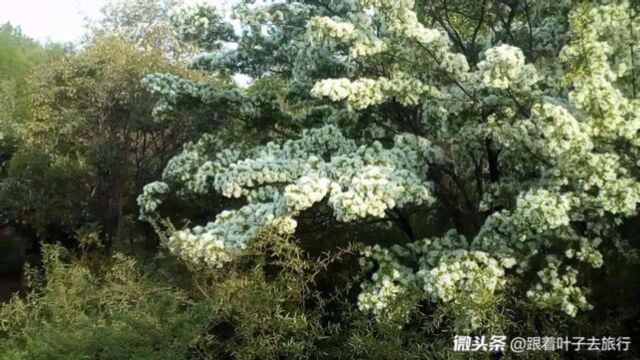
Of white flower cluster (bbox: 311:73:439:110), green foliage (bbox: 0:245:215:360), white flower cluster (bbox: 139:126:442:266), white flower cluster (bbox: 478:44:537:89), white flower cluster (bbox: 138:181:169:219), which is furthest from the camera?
white flower cluster (bbox: 138:181:169:219)

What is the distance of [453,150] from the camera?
6.85 m

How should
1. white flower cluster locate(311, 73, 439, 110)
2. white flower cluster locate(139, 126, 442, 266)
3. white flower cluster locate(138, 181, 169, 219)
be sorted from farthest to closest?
white flower cluster locate(138, 181, 169, 219) < white flower cluster locate(311, 73, 439, 110) < white flower cluster locate(139, 126, 442, 266)

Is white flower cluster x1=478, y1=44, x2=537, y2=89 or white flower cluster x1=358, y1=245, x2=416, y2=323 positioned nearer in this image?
white flower cluster x1=478, y1=44, x2=537, y2=89

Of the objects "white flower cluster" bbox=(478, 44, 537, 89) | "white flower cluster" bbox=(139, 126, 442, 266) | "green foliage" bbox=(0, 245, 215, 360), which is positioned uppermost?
"white flower cluster" bbox=(478, 44, 537, 89)

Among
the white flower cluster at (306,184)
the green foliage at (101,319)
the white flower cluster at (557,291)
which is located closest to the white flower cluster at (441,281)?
the white flower cluster at (557,291)

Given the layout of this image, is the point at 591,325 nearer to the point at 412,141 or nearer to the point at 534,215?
the point at 534,215

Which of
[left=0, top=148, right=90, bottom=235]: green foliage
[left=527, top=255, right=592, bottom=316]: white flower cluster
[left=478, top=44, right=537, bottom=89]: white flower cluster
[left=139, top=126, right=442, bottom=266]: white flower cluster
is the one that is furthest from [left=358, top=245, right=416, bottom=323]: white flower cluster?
[left=0, top=148, right=90, bottom=235]: green foliage

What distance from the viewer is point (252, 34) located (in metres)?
8.14

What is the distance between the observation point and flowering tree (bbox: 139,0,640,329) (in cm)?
493

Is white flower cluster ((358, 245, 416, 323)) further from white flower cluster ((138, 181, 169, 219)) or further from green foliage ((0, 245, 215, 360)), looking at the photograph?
white flower cluster ((138, 181, 169, 219))

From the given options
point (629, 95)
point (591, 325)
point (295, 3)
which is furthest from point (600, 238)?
point (295, 3)

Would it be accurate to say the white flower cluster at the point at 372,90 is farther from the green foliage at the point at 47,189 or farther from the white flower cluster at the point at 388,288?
the green foliage at the point at 47,189

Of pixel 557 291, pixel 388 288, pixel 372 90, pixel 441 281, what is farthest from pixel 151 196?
pixel 557 291

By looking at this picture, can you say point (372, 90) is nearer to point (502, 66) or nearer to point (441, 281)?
point (502, 66)
